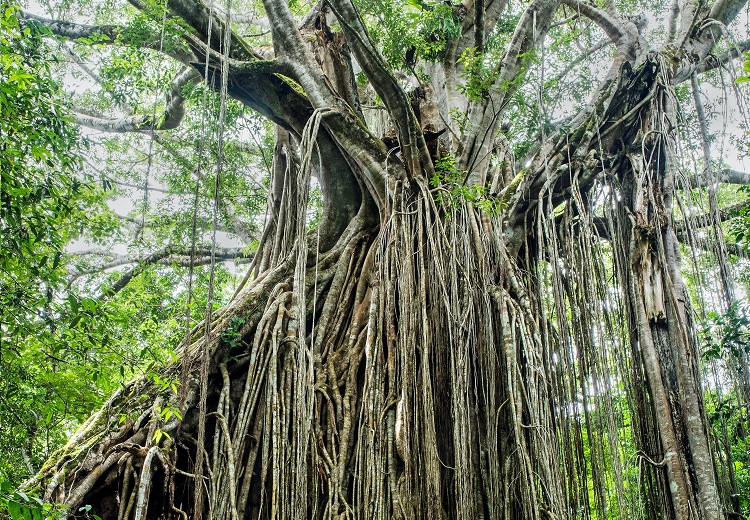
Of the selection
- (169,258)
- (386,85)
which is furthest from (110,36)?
(169,258)

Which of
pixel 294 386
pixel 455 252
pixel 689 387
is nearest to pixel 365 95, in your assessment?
pixel 455 252

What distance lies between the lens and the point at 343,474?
10.3ft

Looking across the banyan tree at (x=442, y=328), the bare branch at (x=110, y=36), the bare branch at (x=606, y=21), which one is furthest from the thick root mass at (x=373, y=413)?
the bare branch at (x=606, y=21)

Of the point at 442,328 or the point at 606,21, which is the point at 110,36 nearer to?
the point at 442,328

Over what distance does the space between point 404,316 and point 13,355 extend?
1.85 meters

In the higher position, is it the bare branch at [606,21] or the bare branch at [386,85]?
the bare branch at [606,21]

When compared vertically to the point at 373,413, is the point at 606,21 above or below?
above

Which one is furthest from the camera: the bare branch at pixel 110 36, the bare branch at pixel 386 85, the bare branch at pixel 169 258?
the bare branch at pixel 169 258

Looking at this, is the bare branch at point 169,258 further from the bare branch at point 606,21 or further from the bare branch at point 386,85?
the bare branch at point 606,21

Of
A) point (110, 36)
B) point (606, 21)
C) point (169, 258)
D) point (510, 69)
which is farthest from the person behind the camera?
point (169, 258)

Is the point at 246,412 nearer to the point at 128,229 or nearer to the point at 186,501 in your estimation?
the point at 186,501

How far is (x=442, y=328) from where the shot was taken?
342 centimetres

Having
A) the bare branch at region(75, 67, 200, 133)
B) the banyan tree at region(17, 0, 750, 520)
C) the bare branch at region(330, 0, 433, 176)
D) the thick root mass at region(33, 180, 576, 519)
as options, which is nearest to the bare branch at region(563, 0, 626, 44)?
the banyan tree at region(17, 0, 750, 520)

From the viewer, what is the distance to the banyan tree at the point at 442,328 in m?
2.97
